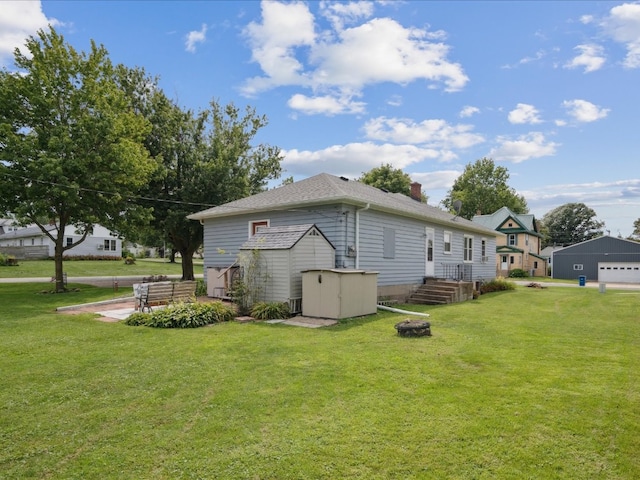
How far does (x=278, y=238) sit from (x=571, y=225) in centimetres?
7181

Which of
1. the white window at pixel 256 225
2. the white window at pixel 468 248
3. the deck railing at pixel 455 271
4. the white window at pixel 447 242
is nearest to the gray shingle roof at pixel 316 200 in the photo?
the white window at pixel 256 225

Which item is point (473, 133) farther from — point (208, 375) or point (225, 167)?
point (208, 375)

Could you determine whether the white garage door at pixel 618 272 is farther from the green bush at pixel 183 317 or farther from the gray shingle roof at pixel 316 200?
the green bush at pixel 183 317

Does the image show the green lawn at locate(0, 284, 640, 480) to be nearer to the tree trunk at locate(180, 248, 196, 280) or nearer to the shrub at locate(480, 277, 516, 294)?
the shrub at locate(480, 277, 516, 294)

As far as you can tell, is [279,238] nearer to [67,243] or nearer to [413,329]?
[413,329]

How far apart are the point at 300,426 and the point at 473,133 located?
19739 millimetres

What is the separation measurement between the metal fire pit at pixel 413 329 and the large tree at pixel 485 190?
53441 mm

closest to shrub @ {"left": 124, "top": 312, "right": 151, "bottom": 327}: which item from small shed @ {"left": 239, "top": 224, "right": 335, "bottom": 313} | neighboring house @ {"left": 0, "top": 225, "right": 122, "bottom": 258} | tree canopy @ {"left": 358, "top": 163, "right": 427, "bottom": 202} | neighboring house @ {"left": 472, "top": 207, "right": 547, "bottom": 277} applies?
small shed @ {"left": 239, "top": 224, "right": 335, "bottom": 313}

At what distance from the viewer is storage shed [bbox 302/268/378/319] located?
31.7 feet

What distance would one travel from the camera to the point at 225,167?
2088 cm

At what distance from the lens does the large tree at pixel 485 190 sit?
188 ft

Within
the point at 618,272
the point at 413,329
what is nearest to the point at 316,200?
the point at 413,329

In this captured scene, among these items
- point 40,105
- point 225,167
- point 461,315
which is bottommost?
point 461,315

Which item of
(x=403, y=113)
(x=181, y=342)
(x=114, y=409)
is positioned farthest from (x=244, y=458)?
(x=403, y=113)
